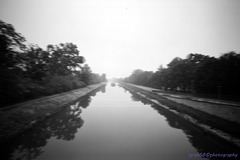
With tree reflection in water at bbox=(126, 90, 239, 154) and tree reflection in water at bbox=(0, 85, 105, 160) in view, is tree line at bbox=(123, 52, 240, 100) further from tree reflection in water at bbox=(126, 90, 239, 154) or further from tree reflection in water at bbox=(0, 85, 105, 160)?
tree reflection in water at bbox=(0, 85, 105, 160)

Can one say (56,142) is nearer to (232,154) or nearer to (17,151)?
(17,151)

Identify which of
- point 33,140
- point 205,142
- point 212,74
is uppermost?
point 212,74

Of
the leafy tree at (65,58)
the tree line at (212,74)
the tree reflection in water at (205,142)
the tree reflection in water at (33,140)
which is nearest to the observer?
the tree reflection in water at (33,140)

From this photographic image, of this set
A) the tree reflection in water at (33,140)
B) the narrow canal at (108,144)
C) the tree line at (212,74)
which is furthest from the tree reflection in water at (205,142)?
the tree line at (212,74)

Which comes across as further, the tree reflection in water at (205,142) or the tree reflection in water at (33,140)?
the tree reflection in water at (205,142)

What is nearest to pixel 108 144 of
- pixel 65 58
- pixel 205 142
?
pixel 205 142

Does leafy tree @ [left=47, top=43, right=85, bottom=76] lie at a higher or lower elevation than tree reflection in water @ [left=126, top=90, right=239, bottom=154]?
higher

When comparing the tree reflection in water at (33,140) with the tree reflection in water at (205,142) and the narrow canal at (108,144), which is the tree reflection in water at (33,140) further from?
the tree reflection in water at (205,142)

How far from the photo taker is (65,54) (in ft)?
90.0

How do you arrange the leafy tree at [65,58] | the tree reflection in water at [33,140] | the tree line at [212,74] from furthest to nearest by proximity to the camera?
the leafy tree at [65,58], the tree line at [212,74], the tree reflection in water at [33,140]

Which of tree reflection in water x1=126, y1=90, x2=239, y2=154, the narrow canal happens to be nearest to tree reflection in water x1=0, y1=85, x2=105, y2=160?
the narrow canal

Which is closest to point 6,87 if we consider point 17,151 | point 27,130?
point 27,130

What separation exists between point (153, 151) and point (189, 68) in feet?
76.0

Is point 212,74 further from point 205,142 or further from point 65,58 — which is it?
point 65,58
